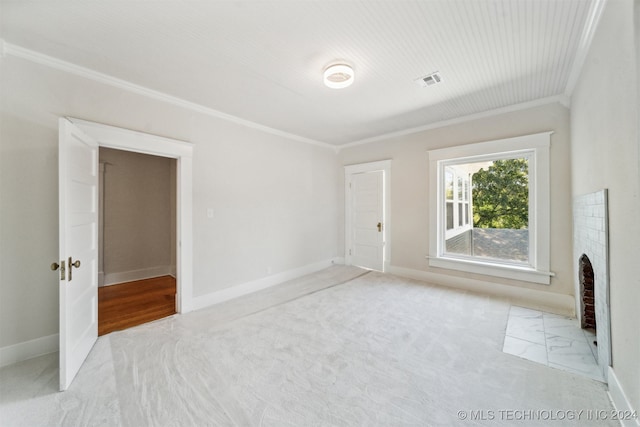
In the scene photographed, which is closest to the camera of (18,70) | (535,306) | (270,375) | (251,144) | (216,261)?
(270,375)

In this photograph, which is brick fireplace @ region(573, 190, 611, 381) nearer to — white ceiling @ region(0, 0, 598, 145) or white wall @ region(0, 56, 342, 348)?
white ceiling @ region(0, 0, 598, 145)

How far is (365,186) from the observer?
5211mm

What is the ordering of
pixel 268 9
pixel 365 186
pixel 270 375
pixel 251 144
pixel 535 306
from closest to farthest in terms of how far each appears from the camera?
pixel 268 9, pixel 270 375, pixel 535 306, pixel 251 144, pixel 365 186

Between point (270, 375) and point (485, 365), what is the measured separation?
5.83ft

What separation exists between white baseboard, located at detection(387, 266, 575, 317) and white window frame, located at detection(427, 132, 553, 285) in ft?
0.52

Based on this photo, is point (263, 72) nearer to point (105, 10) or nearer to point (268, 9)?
point (268, 9)

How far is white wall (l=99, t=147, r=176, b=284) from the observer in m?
4.45

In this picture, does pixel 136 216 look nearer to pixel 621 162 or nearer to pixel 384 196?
pixel 384 196

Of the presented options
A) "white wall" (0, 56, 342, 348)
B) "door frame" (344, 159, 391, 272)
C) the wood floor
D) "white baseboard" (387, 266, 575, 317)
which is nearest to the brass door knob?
→ "white wall" (0, 56, 342, 348)

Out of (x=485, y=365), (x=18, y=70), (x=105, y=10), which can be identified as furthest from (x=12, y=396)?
(x=485, y=365)

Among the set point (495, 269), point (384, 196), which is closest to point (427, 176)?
point (384, 196)

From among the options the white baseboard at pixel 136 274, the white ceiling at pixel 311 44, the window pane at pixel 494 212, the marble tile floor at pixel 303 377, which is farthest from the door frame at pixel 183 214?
the window pane at pixel 494 212

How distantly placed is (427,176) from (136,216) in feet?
18.0

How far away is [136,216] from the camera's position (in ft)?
15.6
